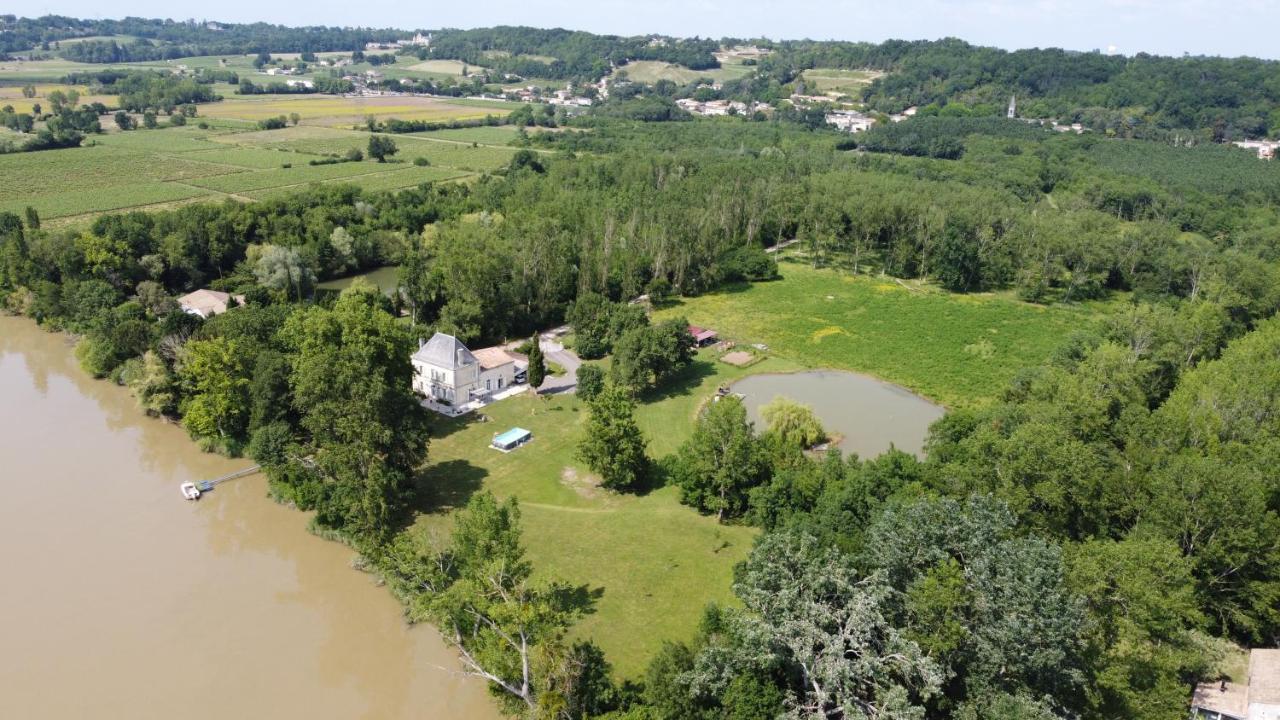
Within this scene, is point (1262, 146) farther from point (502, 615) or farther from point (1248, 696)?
point (502, 615)

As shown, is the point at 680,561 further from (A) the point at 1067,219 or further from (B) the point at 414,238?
(A) the point at 1067,219

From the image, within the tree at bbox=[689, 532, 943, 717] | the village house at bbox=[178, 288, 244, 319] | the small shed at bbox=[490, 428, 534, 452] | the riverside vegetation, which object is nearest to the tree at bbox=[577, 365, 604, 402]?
the riverside vegetation

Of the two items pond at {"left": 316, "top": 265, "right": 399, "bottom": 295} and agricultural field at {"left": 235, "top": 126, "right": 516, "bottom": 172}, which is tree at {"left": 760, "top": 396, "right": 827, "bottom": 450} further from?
agricultural field at {"left": 235, "top": 126, "right": 516, "bottom": 172}

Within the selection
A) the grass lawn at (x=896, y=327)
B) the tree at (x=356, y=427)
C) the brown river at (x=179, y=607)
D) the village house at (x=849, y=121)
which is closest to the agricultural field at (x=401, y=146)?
the grass lawn at (x=896, y=327)

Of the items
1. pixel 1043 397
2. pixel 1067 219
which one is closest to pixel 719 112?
pixel 1067 219

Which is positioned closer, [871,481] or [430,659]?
[430,659]

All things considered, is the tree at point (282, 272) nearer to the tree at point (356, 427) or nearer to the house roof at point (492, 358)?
the house roof at point (492, 358)
